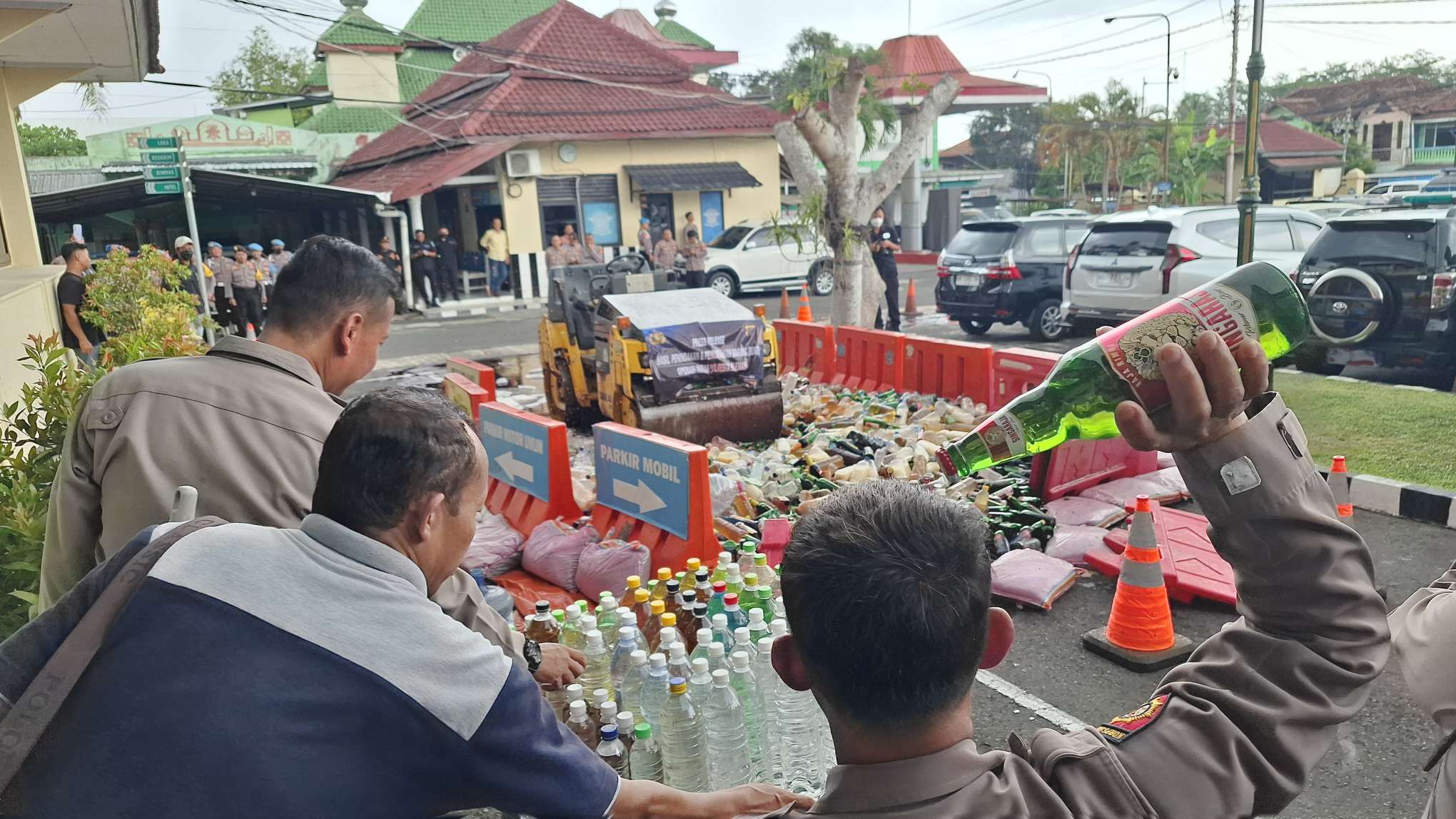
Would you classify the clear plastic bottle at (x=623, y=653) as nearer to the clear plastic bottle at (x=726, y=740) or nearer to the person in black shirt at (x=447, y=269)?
the clear plastic bottle at (x=726, y=740)

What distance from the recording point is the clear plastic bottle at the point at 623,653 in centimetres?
303

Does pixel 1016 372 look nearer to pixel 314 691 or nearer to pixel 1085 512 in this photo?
pixel 1085 512

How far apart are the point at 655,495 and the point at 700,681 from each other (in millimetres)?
2887

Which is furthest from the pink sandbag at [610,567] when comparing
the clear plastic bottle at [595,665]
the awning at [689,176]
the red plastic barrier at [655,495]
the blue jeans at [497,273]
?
the awning at [689,176]

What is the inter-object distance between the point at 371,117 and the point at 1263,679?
34735 millimetres

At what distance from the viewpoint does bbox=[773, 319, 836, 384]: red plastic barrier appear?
35.3 ft

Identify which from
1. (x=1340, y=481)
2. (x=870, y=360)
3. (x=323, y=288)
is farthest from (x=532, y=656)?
(x=870, y=360)

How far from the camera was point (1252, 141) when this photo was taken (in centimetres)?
1014

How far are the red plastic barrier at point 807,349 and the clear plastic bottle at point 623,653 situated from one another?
7.80 meters

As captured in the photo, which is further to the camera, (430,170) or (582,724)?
(430,170)

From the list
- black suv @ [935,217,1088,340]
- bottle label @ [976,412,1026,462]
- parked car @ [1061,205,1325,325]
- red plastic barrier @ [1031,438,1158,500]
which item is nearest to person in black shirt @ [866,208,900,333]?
black suv @ [935,217,1088,340]

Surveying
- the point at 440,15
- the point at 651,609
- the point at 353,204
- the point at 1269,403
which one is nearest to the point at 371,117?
the point at 440,15

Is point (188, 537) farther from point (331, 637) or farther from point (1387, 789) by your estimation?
point (1387, 789)

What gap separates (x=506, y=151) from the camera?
76.4 ft
